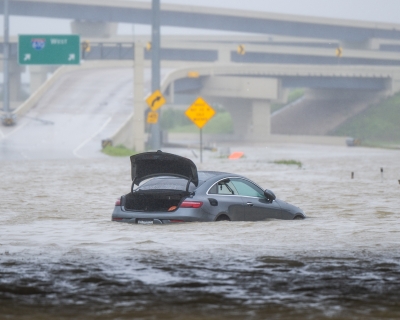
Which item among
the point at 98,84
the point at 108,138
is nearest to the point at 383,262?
the point at 108,138

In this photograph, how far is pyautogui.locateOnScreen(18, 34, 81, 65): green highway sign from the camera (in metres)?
59.8

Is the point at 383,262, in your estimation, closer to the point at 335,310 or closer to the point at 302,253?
the point at 302,253

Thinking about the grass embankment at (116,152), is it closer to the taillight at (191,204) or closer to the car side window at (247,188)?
the car side window at (247,188)

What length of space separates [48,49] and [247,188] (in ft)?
152

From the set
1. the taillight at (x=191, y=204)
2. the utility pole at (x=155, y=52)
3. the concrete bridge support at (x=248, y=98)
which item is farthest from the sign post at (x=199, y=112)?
the concrete bridge support at (x=248, y=98)

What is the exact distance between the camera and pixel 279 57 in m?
121

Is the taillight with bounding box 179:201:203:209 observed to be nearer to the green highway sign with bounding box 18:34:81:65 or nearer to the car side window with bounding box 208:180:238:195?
the car side window with bounding box 208:180:238:195

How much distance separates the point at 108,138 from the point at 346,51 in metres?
62.9

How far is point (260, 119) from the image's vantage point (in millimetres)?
91938

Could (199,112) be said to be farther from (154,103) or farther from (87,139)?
(87,139)

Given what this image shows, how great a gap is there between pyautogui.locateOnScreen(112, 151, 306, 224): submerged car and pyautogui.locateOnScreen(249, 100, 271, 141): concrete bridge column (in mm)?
76184

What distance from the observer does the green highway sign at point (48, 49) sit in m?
59.8

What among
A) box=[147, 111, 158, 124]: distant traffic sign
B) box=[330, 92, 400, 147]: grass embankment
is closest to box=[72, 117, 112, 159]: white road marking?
box=[147, 111, 158, 124]: distant traffic sign

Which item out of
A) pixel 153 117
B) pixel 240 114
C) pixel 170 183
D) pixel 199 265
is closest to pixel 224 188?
pixel 170 183
